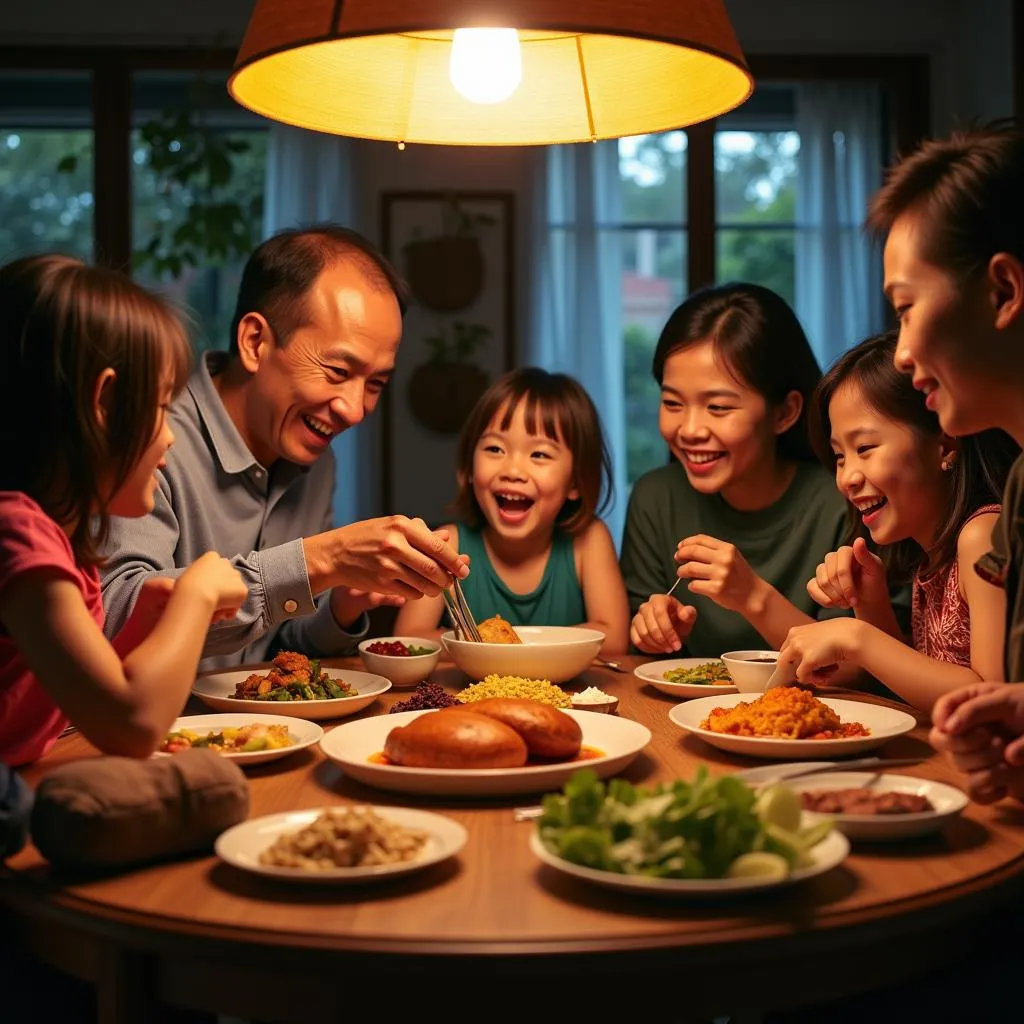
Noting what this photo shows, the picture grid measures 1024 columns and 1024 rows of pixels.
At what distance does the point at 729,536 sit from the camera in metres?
2.76

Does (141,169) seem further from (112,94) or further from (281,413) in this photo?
(281,413)

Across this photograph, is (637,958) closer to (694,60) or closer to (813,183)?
(694,60)

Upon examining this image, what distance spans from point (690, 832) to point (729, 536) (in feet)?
5.86

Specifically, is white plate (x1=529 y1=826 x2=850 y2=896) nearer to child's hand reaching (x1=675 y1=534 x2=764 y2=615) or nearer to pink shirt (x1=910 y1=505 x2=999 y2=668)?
pink shirt (x1=910 y1=505 x2=999 y2=668)

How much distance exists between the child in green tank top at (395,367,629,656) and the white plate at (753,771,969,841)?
1349mm

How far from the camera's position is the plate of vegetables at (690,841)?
39.3 inches

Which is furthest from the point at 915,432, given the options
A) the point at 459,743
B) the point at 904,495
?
the point at 459,743

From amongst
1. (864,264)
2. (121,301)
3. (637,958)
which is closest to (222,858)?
(637,958)

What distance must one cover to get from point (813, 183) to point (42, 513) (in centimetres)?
452

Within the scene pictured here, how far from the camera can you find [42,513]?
1.37 m

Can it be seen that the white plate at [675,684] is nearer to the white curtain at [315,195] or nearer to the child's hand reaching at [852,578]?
the child's hand reaching at [852,578]

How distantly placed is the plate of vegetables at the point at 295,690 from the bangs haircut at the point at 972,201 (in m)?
0.96

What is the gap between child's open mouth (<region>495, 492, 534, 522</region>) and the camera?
9.01 ft

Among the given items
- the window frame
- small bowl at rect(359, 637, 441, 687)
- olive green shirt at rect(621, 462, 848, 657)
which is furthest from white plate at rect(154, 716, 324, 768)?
the window frame
